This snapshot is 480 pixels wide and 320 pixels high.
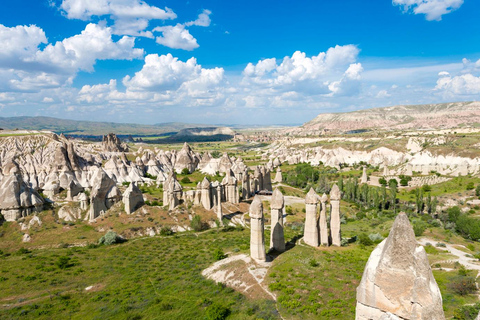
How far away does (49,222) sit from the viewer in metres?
41.5

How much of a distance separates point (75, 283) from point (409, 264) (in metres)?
28.7

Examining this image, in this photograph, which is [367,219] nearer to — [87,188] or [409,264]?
[409,264]

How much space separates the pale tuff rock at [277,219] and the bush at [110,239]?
2300 cm

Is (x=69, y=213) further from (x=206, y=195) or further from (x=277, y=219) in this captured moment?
(x=277, y=219)

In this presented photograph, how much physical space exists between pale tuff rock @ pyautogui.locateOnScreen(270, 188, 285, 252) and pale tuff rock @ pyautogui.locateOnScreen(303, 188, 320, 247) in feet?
9.38

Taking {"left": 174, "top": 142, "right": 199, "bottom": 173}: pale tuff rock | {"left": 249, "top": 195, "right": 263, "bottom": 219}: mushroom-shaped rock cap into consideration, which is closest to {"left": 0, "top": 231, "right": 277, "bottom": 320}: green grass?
{"left": 249, "top": 195, "right": 263, "bottom": 219}: mushroom-shaped rock cap

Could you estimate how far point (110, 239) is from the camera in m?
38.0

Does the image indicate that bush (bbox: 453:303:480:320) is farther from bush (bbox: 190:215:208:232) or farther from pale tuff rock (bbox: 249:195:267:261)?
bush (bbox: 190:215:208:232)

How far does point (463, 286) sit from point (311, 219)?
495 inches

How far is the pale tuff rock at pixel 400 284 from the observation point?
8078 millimetres

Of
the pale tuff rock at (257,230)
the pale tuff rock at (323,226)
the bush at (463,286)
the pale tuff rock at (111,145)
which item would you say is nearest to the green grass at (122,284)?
the pale tuff rock at (257,230)

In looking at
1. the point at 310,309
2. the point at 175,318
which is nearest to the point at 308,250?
the point at 310,309

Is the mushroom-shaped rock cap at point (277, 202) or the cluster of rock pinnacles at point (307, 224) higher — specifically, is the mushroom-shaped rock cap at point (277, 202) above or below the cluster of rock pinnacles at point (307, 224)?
above

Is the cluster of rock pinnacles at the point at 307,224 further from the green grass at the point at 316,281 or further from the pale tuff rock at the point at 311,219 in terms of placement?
the green grass at the point at 316,281
